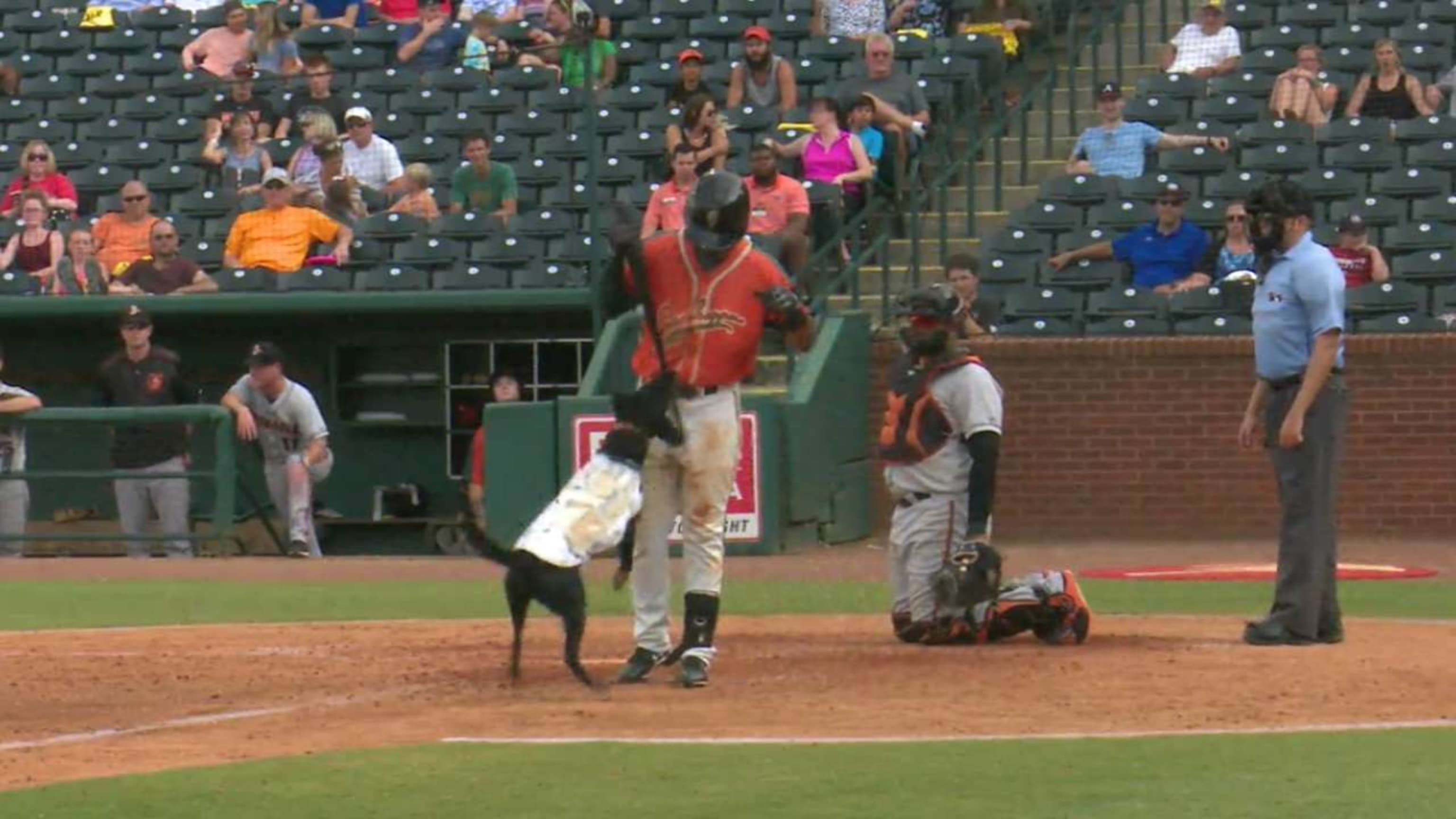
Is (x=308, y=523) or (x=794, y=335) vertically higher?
(x=794, y=335)

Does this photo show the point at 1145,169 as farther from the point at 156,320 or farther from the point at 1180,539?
the point at 156,320

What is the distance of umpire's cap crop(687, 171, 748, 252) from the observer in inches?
378

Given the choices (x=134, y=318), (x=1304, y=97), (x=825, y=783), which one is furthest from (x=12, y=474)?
(x=825, y=783)

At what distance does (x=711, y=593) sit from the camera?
9.78 meters

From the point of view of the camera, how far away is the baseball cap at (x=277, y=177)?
20.3m

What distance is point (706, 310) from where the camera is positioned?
969cm

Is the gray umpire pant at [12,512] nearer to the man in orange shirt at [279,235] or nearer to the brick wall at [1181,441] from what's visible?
the man in orange shirt at [279,235]

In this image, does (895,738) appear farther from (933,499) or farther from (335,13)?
(335,13)

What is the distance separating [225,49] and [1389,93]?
10391 millimetres

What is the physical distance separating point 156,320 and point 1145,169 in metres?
7.85

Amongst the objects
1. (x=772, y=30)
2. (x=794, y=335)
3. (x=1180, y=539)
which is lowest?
(x=1180, y=539)

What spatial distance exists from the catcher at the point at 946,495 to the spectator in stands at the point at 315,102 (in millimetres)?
11872

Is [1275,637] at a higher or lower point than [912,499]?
lower

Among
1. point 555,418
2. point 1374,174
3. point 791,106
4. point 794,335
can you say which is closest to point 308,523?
point 555,418
